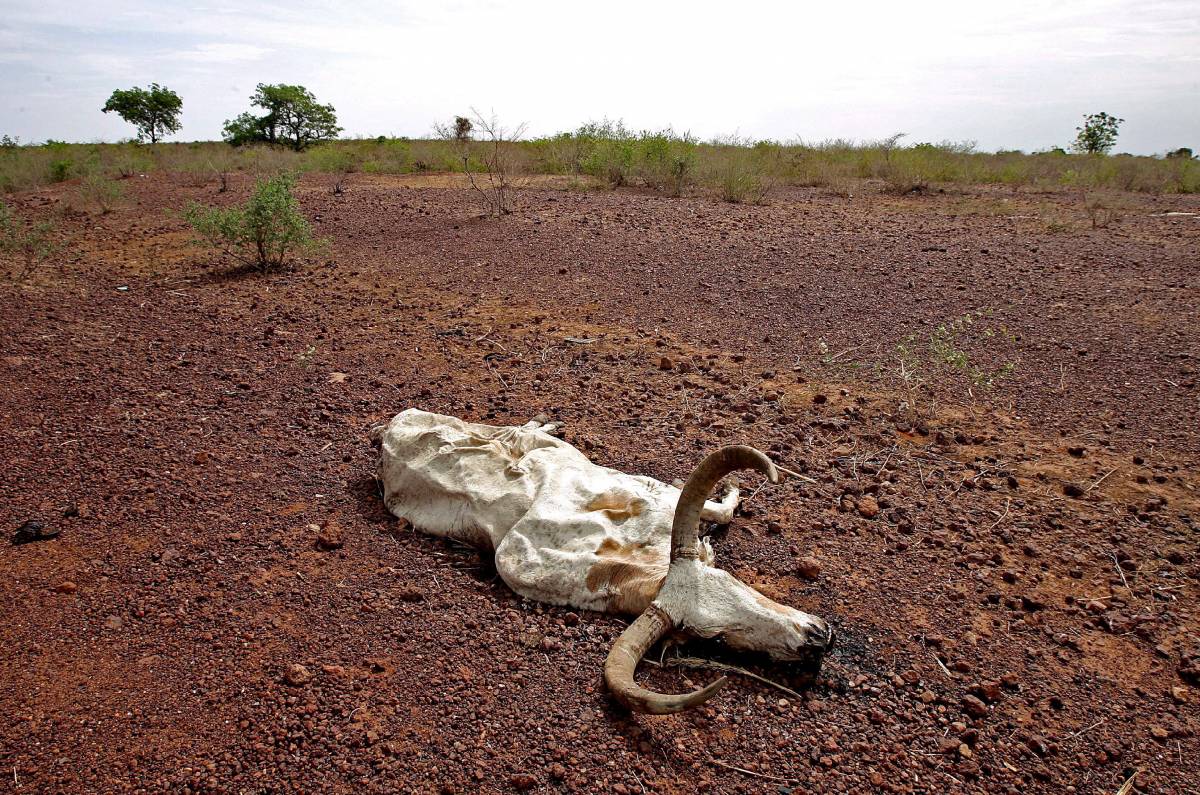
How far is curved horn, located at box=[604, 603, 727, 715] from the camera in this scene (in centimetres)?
222

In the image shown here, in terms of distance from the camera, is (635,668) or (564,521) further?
(564,521)

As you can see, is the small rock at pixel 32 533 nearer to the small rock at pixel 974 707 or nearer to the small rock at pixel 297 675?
the small rock at pixel 297 675

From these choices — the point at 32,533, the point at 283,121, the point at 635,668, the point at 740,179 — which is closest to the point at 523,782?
the point at 635,668

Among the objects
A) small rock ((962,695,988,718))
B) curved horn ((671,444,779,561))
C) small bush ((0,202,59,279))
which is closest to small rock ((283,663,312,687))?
curved horn ((671,444,779,561))

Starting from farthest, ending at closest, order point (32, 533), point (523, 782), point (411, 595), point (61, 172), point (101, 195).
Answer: point (61, 172)
point (101, 195)
point (32, 533)
point (411, 595)
point (523, 782)

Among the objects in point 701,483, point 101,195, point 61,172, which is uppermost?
point 61,172

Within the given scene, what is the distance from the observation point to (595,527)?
3.19m

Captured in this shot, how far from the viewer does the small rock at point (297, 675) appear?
103 inches

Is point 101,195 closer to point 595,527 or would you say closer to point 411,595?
point 411,595

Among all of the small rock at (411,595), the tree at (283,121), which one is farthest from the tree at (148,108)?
the small rock at (411,595)

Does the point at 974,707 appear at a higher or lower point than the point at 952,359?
lower

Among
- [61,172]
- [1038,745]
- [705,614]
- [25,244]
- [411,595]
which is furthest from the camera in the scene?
[61,172]

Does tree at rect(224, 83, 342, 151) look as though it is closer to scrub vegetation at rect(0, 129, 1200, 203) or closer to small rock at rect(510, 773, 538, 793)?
scrub vegetation at rect(0, 129, 1200, 203)

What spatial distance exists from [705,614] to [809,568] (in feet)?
2.56
